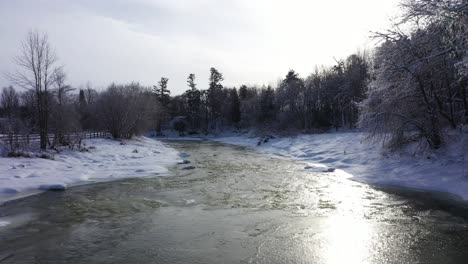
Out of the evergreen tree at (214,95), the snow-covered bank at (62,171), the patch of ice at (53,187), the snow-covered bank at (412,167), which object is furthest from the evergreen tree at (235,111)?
the patch of ice at (53,187)

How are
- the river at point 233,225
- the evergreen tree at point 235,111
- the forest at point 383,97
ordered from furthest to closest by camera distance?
1. the evergreen tree at point 235,111
2. the forest at point 383,97
3. the river at point 233,225

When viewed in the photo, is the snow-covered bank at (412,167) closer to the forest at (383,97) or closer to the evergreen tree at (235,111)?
the forest at (383,97)

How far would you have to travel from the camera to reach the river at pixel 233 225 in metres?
7.47

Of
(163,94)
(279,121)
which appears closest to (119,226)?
(279,121)

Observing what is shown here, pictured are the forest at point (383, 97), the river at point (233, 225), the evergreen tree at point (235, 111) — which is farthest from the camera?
the evergreen tree at point (235, 111)

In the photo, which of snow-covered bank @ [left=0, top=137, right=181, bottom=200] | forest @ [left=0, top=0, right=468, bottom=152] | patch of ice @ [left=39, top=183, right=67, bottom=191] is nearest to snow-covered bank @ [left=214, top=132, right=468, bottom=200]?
forest @ [left=0, top=0, right=468, bottom=152]

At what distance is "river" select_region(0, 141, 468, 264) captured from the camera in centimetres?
747

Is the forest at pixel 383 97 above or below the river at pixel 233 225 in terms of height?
above

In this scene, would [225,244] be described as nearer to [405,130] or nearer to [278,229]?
[278,229]

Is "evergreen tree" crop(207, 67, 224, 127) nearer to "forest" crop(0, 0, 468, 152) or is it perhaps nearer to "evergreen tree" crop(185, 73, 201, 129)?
"evergreen tree" crop(185, 73, 201, 129)

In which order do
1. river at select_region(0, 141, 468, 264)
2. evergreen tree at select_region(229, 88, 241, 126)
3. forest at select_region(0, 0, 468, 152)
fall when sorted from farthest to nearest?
1. evergreen tree at select_region(229, 88, 241, 126)
2. forest at select_region(0, 0, 468, 152)
3. river at select_region(0, 141, 468, 264)

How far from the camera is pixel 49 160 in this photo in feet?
69.4

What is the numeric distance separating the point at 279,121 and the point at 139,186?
→ 168 ft

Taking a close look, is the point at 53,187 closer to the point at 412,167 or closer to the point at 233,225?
the point at 233,225
